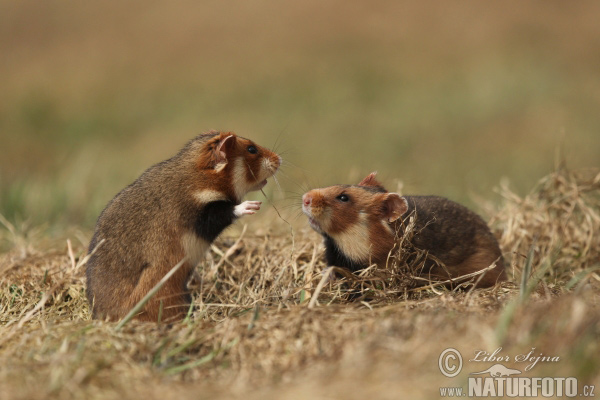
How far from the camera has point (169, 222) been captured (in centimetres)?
445

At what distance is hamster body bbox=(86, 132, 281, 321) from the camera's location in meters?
4.32

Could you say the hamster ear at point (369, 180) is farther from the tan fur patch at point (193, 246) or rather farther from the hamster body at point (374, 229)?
the tan fur patch at point (193, 246)

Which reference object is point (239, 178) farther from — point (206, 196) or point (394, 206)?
point (394, 206)

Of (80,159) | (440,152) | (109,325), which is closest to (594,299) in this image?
(109,325)

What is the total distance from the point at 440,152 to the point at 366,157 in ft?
5.50

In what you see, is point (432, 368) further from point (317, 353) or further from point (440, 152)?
point (440, 152)

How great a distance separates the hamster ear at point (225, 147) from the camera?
4672 mm

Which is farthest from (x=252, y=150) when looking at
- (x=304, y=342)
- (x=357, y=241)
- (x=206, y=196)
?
(x=304, y=342)

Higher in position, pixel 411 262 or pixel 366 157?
pixel 411 262

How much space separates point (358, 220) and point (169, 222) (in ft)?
4.22

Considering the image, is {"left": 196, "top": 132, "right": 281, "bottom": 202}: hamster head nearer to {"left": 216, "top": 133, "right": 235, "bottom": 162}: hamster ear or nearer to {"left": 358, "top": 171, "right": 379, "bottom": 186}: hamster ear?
{"left": 216, "top": 133, "right": 235, "bottom": 162}: hamster ear

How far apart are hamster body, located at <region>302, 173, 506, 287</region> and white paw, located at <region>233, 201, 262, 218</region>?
1.09ft

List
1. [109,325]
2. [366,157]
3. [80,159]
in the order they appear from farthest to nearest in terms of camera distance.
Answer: [366,157], [80,159], [109,325]

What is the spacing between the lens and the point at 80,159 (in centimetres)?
1030
